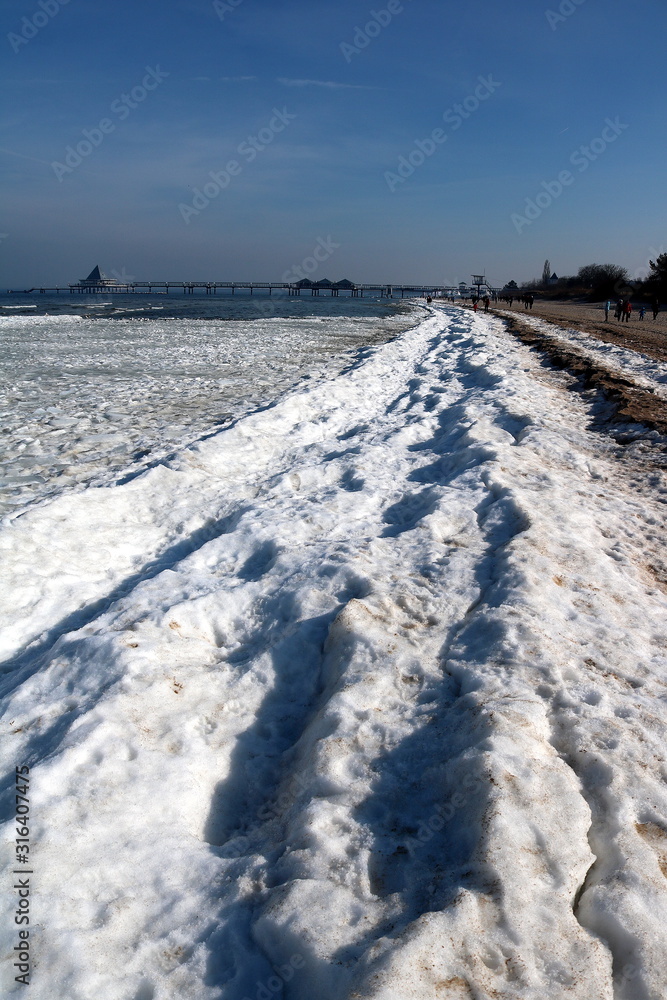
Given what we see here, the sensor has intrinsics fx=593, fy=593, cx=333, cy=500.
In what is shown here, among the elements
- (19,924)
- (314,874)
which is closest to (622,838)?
(314,874)

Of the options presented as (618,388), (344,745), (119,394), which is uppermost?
(618,388)

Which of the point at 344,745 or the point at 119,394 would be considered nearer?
the point at 344,745

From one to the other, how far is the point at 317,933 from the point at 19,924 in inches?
41.2

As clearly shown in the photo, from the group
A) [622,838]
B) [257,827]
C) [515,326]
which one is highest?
[515,326]

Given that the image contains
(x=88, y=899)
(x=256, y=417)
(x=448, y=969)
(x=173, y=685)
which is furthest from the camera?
(x=256, y=417)

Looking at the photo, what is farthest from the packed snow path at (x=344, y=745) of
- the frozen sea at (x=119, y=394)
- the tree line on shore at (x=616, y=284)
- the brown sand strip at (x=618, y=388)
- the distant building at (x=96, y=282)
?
the distant building at (x=96, y=282)

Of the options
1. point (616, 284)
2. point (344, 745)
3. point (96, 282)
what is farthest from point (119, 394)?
point (96, 282)

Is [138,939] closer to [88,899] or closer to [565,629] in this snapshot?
[88,899]

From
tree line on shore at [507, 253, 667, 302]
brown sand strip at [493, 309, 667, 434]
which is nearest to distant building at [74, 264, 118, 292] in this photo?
tree line on shore at [507, 253, 667, 302]

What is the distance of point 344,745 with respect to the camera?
108 inches

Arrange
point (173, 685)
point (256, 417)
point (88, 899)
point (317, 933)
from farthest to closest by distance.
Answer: point (256, 417) < point (173, 685) < point (88, 899) < point (317, 933)

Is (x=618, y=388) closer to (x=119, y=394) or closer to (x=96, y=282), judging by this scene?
(x=119, y=394)

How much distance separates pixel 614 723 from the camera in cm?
275

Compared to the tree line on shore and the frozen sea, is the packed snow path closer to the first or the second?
the frozen sea
